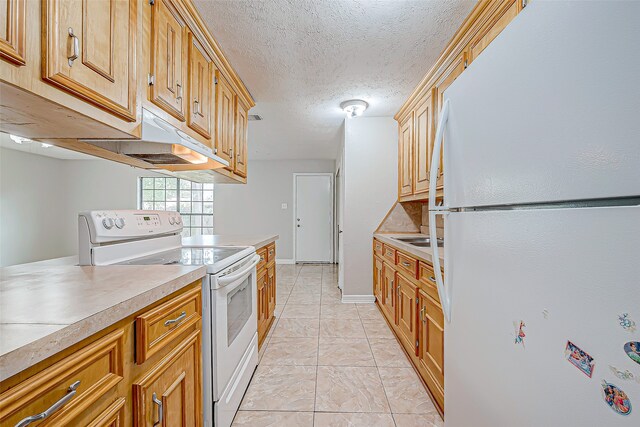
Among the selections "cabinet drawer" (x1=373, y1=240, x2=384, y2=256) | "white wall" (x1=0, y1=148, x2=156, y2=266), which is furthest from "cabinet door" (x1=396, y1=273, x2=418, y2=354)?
"white wall" (x1=0, y1=148, x2=156, y2=266)

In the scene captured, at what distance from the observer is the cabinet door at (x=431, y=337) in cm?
153

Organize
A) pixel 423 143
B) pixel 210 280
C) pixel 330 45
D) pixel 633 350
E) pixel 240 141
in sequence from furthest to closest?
pixel 240 141 < pixel 423 143 < pixel 330 45 < pixel 210 280 < pixel 633 350

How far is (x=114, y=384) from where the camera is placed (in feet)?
2.39

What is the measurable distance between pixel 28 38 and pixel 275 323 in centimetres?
271

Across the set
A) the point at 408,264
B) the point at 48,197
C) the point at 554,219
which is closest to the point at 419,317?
the point at 408,264

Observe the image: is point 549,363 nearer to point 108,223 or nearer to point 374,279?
point 108,223

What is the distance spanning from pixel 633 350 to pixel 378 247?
284cm

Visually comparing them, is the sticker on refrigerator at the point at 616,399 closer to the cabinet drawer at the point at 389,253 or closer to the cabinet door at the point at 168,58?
the cabinet door at the point at 168,58

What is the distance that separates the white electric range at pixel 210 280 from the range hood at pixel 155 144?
34 cm

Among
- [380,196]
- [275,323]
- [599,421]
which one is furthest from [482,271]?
[380,196]

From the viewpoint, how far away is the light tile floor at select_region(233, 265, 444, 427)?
1.58 m

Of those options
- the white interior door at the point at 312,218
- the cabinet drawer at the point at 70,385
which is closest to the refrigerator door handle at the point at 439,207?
the cabinet drawer at the point at 70,385

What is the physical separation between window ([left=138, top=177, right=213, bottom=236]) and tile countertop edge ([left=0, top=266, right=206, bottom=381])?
233 inches

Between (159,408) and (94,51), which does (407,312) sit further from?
(94,51)
